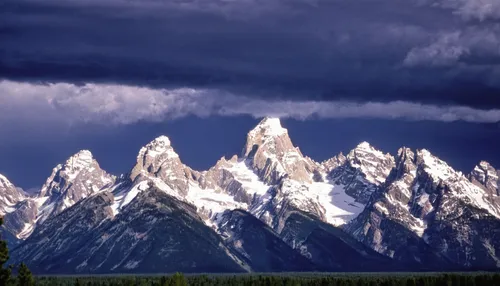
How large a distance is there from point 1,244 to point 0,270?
485cm

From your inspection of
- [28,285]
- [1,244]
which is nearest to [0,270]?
[1,244]

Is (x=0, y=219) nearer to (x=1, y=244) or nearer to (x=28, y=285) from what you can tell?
(x=1, y=244)

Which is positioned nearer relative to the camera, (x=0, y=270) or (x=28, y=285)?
(x=0, y=270)

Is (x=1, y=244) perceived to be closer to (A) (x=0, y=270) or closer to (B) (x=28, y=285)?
(A) (x=0, y=270)

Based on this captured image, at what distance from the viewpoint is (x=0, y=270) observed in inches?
6969

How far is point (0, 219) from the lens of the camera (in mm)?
171500

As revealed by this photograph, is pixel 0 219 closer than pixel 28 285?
Yes

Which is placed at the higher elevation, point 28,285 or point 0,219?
point 0,219

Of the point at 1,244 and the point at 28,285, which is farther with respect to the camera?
the point at 28,285

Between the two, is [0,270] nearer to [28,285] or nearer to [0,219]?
[0,219]

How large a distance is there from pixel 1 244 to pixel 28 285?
2571 cm

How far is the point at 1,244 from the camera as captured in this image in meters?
177

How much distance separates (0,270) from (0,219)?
1135 cm
